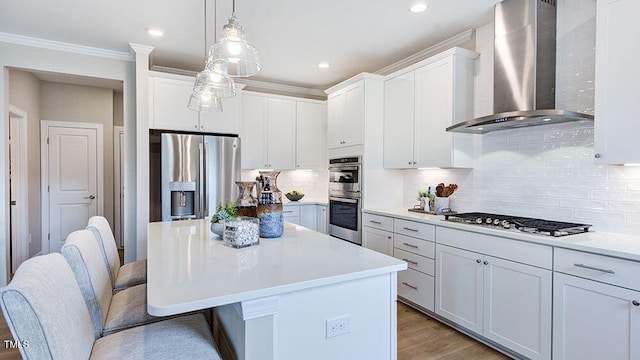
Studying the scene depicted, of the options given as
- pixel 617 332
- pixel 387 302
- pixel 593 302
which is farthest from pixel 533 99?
pixel 387 302

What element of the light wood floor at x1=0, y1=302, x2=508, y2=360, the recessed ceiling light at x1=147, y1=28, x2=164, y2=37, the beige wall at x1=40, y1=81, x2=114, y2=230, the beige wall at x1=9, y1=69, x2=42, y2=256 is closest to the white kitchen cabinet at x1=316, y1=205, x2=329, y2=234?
the light wood floor at x1=0, y1=302, x2=508, y2=360

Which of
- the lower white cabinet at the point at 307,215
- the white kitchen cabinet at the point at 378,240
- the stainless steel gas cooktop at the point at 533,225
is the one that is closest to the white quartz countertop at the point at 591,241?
the stainless steel gas cooktop at the point at 533,225

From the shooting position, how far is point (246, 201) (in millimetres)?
2041

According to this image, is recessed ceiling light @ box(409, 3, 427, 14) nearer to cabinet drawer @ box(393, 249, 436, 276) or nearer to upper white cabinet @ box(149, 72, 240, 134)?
cabinet drawer @ box(393, 249, 436, 276)

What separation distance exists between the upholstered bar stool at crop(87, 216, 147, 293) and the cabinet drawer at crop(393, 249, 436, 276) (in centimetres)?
220

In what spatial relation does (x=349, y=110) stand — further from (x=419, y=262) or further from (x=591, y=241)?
(x=591, y=241)

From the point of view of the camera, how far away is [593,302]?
74.0 inches

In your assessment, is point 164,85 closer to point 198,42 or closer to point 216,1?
point 198,42

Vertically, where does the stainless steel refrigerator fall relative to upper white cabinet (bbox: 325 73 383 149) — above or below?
below

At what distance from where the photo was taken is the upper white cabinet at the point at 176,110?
3.91 metres

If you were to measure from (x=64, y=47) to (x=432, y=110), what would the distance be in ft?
12.8

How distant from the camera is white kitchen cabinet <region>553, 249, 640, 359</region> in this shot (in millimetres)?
1744

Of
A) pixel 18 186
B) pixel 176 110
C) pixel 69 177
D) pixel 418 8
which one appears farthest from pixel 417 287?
pixel 69 177

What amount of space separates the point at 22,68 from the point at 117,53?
903 mm
